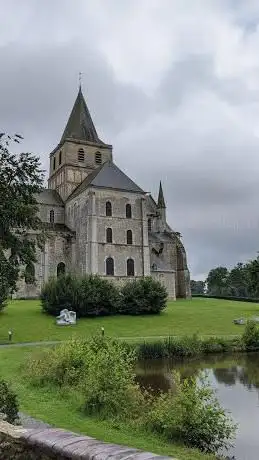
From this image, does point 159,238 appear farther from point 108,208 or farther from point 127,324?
point 127,324

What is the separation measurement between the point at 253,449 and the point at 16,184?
10.2m

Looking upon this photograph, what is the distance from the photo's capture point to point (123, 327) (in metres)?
40.0

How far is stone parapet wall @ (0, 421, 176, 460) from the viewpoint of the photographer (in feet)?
16.8

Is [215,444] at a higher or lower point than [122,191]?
lower

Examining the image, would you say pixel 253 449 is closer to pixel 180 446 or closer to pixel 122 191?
pixel 180 446

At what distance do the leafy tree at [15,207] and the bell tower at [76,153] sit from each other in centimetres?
5319

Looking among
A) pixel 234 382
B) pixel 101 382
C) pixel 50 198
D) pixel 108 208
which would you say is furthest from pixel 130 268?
pixel 101 382

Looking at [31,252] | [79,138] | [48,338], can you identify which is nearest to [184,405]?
[31,252]

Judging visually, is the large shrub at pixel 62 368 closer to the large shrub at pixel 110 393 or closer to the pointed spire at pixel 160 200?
the large shrub at pixel 110 393

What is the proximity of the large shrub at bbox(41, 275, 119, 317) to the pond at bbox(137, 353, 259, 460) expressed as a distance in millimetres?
16614

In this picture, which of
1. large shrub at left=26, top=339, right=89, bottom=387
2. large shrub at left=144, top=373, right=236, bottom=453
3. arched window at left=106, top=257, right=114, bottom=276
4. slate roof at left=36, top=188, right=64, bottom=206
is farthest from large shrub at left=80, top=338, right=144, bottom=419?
slate roof at left=36, top=188, right=64, bottom=206

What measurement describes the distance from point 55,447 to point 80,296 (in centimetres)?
3831

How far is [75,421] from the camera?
11.8 metres

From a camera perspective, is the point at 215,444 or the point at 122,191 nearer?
the point at 215,444
